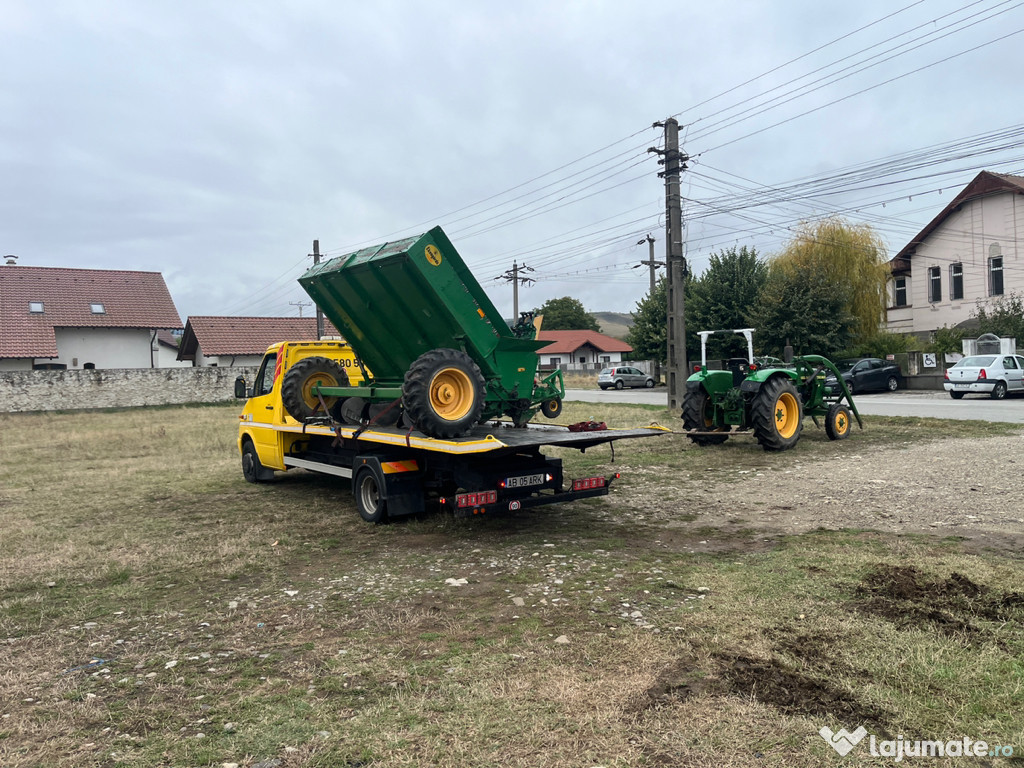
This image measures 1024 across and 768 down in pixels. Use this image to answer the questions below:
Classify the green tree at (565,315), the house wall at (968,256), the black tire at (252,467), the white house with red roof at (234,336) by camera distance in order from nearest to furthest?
the black tire at (252,467) < the house wall at (968,256) < the white house with red roof at (234,336) < the green tree at (565,315)

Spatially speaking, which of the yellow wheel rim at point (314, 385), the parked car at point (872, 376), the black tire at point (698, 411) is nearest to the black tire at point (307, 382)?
the yellow wheel rim at point (314, 385)

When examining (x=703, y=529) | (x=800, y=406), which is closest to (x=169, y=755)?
(x=703, y=529)

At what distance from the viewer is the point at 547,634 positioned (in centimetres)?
457

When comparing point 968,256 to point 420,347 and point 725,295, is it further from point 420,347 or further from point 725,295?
point 420,347

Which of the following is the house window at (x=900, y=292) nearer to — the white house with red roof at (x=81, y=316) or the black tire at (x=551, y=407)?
→ the black tire at (x=551, y=407)

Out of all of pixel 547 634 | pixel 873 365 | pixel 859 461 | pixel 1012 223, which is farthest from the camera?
pixel 1012 223

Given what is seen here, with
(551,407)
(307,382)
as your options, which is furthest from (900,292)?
(307,382)

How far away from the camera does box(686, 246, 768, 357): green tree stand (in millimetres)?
36188

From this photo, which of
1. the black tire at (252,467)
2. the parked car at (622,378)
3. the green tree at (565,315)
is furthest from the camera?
the green tree at (565,315)

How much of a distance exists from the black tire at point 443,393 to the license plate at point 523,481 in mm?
684

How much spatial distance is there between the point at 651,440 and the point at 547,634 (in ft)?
34.8

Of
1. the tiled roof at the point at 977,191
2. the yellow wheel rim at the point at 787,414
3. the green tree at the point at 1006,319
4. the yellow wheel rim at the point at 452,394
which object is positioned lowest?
the yellow wheel rim at the point at 787,414

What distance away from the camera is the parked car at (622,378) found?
42.5 meters

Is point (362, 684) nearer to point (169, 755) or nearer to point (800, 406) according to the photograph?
point (169, 755)
